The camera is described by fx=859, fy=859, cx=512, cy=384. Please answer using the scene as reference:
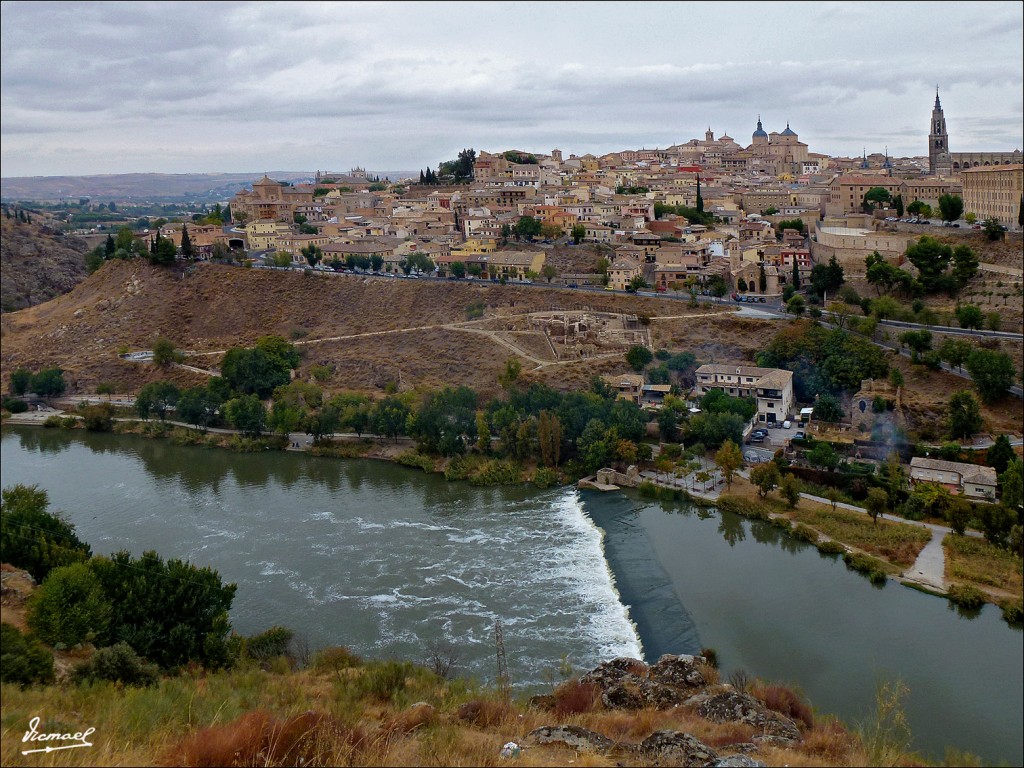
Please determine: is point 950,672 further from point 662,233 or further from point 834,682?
point 662,233

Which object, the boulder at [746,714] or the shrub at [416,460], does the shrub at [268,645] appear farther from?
the shrub at [416,460]

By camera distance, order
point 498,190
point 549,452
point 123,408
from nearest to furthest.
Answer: point 549,452 < point 123,408 < point 498,190

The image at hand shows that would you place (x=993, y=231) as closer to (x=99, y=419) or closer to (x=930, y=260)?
(x=930, y=260)

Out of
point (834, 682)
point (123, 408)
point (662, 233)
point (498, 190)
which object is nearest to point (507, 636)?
point (834, 682)

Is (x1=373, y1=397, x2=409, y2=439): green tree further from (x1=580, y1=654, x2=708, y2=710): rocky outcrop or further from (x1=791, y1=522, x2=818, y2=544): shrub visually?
(x1=580, y1=654, x2=708, y2=710): rocky outcrop

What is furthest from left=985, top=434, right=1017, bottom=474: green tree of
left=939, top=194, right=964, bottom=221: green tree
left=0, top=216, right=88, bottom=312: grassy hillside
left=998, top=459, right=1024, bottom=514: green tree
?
left=0, top=216, right=88, bottom=312: grassy hillside

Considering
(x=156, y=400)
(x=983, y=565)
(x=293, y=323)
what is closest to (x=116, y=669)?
(x=983, y=565)

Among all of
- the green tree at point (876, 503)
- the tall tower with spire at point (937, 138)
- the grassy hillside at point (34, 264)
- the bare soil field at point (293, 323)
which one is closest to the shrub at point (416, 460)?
the bare soil field at point (293, 323)
